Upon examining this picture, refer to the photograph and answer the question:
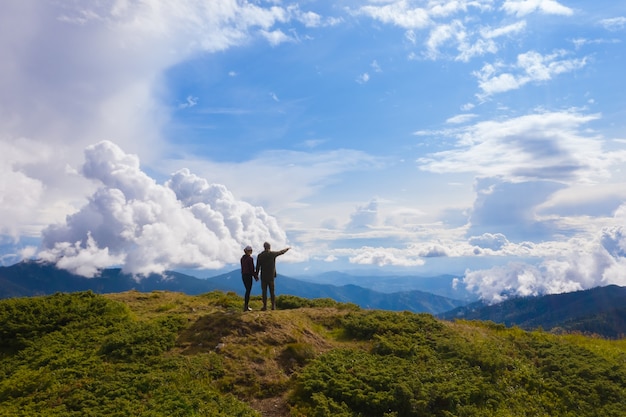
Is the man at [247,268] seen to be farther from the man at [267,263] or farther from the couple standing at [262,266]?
the man at [267,263]

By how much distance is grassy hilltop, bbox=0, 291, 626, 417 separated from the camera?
39.9 ft

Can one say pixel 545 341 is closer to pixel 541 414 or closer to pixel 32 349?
pixel 541 414

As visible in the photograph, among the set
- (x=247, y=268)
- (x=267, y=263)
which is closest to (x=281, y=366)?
(x=267, y=263)

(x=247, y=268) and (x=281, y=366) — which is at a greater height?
(x=247, y=268)

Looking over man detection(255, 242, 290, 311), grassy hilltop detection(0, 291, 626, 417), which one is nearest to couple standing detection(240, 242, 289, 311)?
man detection(255, 242, 290, 311)

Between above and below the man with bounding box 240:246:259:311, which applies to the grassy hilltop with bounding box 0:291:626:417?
below

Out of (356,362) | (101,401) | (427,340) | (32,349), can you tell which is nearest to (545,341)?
(427,340)

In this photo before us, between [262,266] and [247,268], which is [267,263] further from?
[247,268]

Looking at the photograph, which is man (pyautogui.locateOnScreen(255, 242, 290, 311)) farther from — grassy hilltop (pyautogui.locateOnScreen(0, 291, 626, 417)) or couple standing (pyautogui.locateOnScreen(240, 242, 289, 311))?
grassy hilltop (pyautogui.locateOnScreen(0, 291, 626, 417))

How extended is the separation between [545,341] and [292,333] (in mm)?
13498

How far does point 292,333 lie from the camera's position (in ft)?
55.2

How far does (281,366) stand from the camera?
14781mm

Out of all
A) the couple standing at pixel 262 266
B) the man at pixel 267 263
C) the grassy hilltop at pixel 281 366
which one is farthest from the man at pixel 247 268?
the grassy hilltop at pixel 281 366

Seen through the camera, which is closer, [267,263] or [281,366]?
[281,366]
